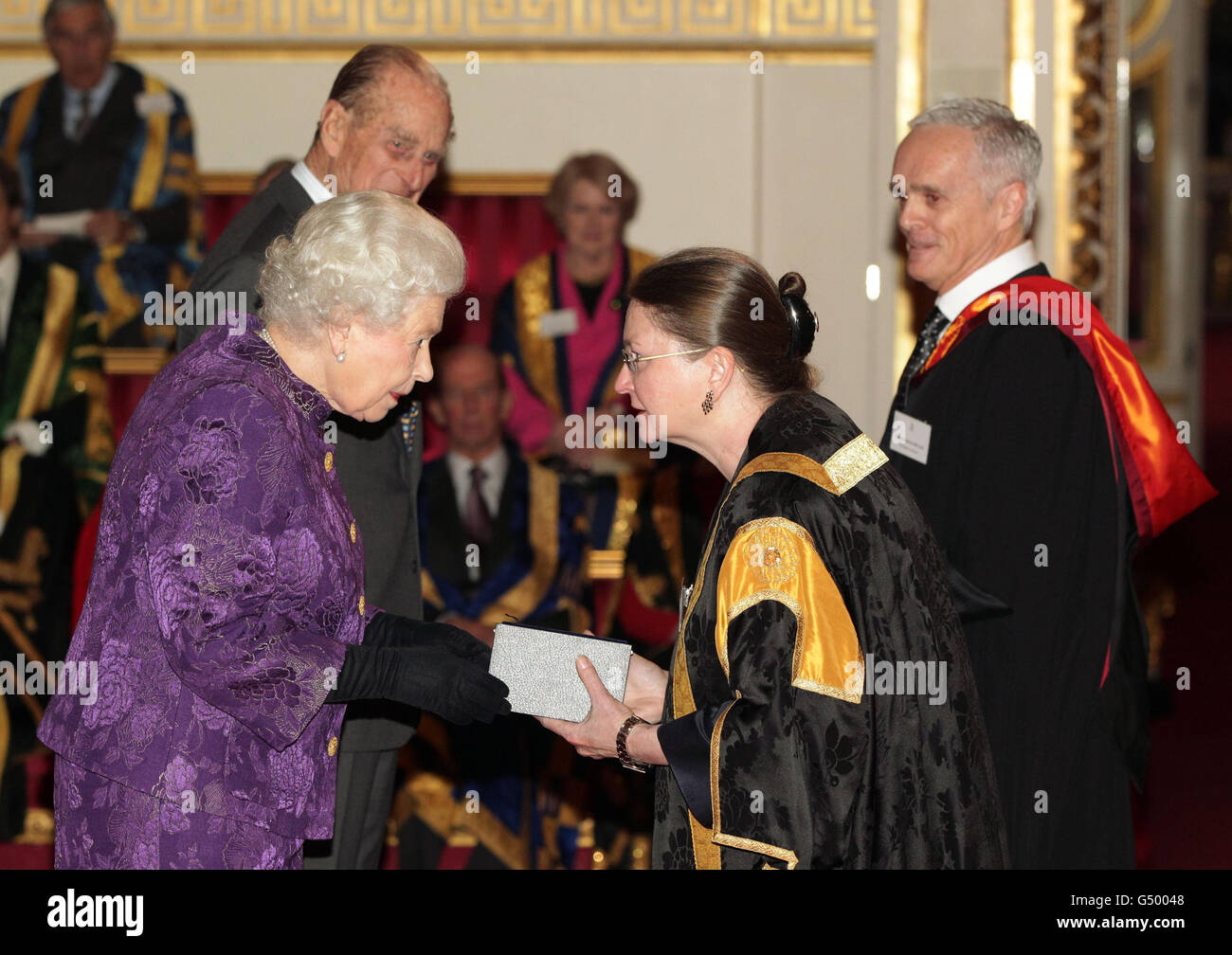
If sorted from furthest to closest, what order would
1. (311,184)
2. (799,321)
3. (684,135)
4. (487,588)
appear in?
(684,135) < (487,588) < (311,184) < (799,321)

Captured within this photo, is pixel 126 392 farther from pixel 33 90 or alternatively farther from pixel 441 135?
pixel 441 135

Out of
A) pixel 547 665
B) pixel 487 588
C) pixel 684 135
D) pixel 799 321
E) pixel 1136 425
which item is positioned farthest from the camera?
pixel 684 135

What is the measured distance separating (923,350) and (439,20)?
3.24 m

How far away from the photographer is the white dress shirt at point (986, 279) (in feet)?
9.88

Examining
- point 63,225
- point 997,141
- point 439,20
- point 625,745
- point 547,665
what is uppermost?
point 439,20

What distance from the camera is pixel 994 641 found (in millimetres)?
2814

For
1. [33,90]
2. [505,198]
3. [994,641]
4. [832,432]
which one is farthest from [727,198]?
[832,432]

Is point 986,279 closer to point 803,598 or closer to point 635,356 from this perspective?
point 635,356

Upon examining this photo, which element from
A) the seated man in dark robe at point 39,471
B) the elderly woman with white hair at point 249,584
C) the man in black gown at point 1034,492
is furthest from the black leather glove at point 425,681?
the seated man in dark robe at point 39,471

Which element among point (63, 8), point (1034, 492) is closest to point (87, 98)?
point (63, 8)

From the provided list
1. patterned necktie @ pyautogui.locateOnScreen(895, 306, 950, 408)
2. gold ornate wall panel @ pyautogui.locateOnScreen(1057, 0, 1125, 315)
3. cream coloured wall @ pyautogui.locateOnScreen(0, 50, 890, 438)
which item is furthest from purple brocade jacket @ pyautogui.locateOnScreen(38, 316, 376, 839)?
gold ornate wall panel @ pyautogui.locateOnScreen(1057, 0, 1125, 315)

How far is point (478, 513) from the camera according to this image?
4.68m

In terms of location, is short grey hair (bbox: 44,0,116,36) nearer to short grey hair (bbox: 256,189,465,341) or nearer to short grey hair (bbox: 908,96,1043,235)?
short grey hair (bbox: 908,96,1043,235)

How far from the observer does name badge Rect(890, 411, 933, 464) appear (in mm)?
2912
